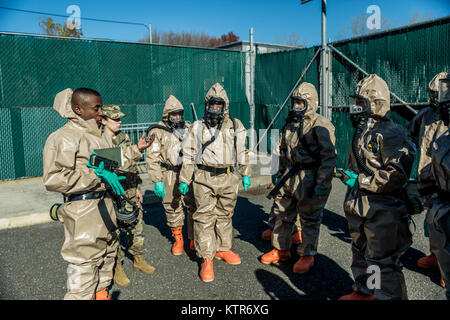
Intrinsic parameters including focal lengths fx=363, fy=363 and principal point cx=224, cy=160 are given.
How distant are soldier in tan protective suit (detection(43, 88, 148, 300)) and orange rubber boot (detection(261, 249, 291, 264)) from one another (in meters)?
2.15

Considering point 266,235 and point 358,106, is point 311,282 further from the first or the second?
point 358,106

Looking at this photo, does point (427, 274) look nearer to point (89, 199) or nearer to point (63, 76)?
point (89, 199)

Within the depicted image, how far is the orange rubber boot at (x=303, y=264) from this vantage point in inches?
168

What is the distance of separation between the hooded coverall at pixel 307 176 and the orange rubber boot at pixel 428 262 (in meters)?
1.24

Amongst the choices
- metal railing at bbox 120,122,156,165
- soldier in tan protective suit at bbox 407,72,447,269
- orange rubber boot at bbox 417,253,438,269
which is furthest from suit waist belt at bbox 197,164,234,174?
metal railing at bbox 120,122,156,165

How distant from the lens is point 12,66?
28.5 ft

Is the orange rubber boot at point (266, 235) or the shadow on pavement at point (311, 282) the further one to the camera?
the orange rubber boot at point (266, 235)

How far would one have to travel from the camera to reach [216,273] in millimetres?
4387

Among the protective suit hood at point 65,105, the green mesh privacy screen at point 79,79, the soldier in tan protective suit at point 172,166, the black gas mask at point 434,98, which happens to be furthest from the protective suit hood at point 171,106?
the green mesh privacy screen at point 79,79

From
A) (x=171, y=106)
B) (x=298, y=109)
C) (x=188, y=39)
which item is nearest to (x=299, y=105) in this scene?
(x=298, y=109)

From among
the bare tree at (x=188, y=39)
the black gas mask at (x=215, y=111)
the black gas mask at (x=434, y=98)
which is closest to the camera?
the black gas mask at (x=215, y=111)

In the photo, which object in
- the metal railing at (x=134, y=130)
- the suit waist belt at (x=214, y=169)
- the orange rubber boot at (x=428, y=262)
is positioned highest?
the metal railing at (x=134, y=130)

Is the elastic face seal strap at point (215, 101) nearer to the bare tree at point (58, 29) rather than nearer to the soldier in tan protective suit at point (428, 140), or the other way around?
the soldier in tan protective suit at point (428, 140)
